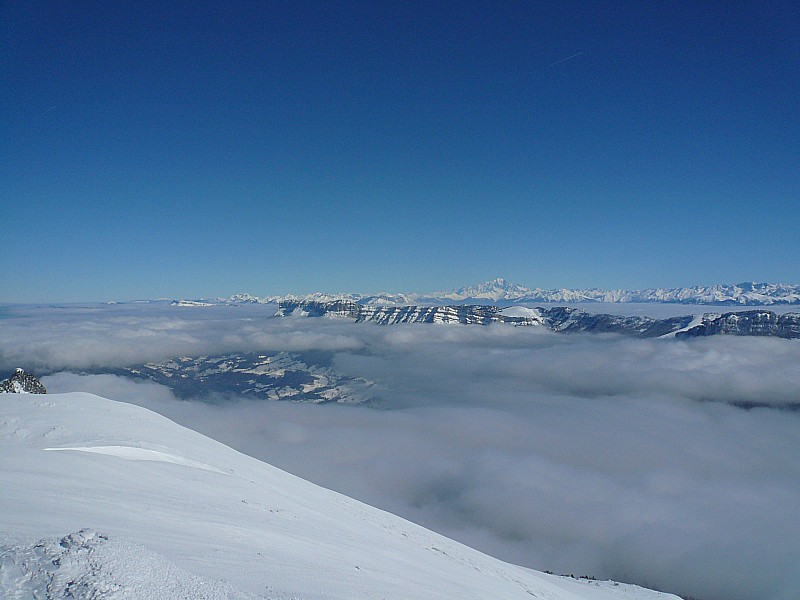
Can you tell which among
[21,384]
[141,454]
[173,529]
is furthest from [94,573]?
[21,384]

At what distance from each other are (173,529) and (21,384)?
33418 millimetres

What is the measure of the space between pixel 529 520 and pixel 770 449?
4683 inches

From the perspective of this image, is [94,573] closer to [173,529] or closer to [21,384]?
[173,529]

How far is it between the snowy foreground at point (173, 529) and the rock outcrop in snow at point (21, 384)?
16.2 meters

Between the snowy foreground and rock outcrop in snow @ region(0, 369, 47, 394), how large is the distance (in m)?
16.2

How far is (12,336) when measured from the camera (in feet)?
590

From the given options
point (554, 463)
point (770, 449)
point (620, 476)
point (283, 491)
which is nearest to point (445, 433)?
point (554, 463)

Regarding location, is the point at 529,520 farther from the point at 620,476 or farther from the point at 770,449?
the point at 770,449

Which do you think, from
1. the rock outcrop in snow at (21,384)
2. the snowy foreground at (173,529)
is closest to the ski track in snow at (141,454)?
the snowy foreground at (173,529)

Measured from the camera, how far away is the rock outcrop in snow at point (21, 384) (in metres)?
28.9

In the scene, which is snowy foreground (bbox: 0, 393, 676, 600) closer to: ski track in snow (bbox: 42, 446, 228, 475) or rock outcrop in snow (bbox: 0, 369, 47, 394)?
ski track in snow (bbox: 42, 446, 228, 475)

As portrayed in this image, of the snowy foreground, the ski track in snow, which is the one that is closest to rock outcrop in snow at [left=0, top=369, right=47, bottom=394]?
the snowy foreground

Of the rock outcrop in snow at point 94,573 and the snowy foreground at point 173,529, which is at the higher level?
the rock outcrop in snow at point 94,573

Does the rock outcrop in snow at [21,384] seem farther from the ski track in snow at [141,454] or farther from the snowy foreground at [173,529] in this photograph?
the ski track in snow at [141,454]
